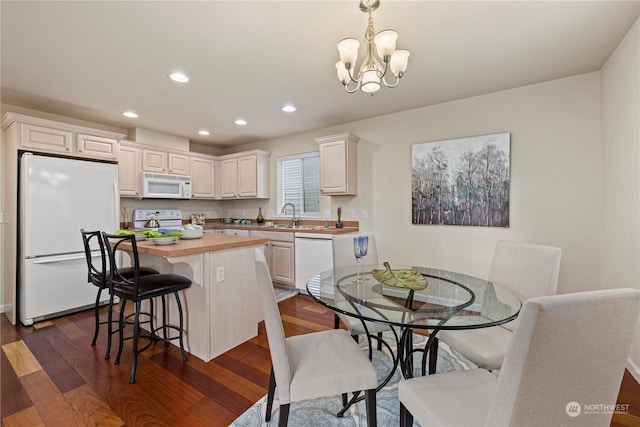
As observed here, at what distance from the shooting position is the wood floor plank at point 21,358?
2.03 m

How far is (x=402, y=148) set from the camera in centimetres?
357

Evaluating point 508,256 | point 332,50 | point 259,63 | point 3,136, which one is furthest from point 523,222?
point 3,136

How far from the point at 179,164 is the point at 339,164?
2.68 m

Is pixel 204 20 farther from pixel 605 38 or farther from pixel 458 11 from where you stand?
pixel 605 38

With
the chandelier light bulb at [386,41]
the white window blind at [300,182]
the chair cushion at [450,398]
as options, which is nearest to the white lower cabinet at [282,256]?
the white window blind at [300,182]

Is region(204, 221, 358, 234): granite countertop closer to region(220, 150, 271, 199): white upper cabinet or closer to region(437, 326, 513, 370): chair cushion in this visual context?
region(220, 150, 271, 199): white upper cabinet

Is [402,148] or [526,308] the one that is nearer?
[526,308]

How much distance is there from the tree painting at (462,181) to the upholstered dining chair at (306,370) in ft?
7.73

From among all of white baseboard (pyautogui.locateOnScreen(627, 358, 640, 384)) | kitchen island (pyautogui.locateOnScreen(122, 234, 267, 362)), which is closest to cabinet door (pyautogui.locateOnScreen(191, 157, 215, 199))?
kitchen island (pyautogui.locateOnScreen(122, 234, 267, 362))

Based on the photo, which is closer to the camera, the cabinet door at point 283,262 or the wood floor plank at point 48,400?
the wood floor plank at point 48,400

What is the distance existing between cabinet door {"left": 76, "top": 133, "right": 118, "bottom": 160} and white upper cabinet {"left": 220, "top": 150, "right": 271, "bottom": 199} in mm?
1799

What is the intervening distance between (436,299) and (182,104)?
3.33 m

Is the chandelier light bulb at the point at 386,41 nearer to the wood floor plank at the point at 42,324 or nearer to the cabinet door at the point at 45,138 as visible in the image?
the cabinet door at the point at 45,138

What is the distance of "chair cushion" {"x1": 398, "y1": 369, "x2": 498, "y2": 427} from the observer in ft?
3.18
